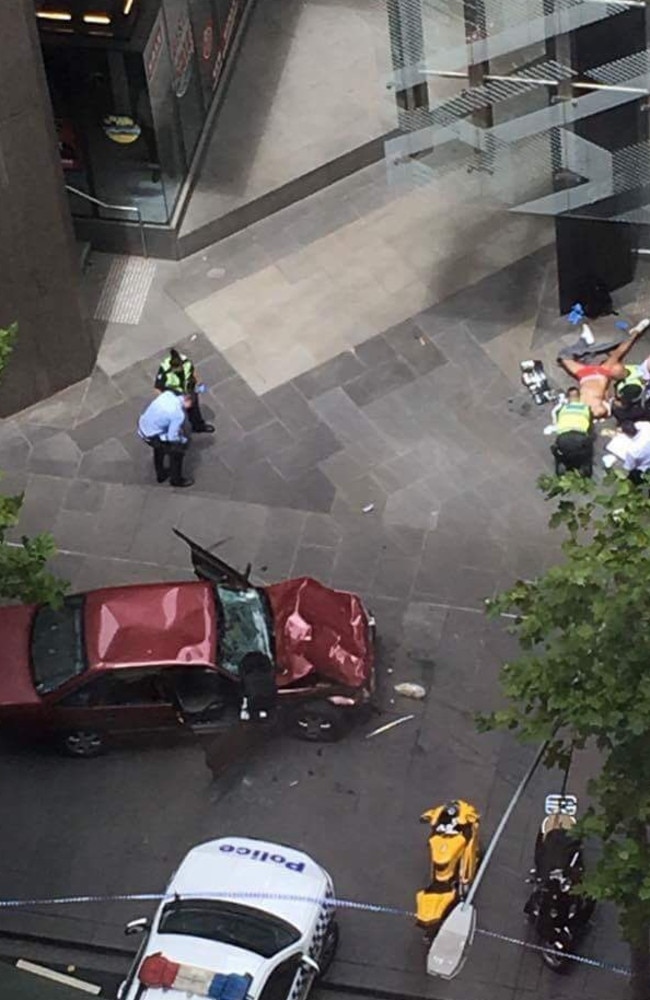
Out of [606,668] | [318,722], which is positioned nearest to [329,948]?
[318,722]

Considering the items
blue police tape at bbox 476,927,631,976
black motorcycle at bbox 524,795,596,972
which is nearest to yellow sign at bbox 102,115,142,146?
black motorcycle at bbox 524,795,596,972

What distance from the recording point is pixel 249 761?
18.8 meters

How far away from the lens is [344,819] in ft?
60.0

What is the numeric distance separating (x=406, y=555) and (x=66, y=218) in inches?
197

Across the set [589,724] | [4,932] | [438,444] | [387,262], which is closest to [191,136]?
[387,262]

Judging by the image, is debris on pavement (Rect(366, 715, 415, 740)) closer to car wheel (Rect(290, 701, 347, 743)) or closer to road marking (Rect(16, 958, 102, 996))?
car wheel (Rect(290, 701, 347, 743))

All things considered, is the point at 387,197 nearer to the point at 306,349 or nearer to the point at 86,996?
the point at 306,349

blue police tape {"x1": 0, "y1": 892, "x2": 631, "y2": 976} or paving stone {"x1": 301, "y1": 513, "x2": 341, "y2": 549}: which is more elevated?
paving stone {"x1": 301, "y1": 513, "x2": 341, "y2": 549}

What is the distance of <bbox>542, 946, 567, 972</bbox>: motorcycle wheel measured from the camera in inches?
667

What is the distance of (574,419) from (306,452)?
113 inches

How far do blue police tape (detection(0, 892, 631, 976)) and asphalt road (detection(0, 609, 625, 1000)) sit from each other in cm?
5

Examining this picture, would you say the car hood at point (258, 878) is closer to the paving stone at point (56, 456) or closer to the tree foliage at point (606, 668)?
the tree foliage at point (606, 668)

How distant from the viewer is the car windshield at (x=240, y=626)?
18484 mm

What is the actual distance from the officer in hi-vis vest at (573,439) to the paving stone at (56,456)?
5.14 m
